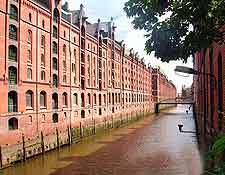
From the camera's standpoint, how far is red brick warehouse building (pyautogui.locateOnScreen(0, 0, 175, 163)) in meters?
24.4

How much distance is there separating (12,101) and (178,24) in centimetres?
2198

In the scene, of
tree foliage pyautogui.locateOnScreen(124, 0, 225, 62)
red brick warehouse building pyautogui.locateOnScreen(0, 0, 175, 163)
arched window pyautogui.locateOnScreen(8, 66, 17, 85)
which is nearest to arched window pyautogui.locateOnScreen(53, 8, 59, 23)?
red brick warehouse building pyautogui.locateOnScreen(0, 0, 175, 163)

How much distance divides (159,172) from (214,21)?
1682 centimetres

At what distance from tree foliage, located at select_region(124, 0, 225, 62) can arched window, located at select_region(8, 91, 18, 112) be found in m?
21.0

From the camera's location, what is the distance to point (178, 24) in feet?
15.3

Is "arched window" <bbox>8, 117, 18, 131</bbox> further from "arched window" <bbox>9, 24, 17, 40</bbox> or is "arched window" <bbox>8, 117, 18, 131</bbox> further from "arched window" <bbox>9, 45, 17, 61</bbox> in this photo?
"arched window" <bbox>9, 24, 17, 40</bbox>

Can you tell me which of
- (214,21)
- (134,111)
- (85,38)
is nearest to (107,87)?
(85,38)

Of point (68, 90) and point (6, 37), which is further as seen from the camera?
point (68, 90)

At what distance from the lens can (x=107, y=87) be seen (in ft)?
164

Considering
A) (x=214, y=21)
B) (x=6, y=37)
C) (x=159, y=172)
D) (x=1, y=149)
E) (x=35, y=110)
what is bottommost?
(x=159, y=172)

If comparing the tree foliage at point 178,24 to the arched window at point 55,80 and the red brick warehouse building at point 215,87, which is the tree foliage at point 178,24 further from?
the arched window at point 55,80

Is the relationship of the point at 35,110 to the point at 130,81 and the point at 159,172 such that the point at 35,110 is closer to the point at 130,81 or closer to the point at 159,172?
the point at 159,172


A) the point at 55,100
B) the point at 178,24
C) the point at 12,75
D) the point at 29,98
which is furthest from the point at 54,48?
the point at 178,24

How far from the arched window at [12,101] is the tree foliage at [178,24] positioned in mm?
21005
